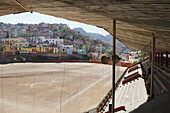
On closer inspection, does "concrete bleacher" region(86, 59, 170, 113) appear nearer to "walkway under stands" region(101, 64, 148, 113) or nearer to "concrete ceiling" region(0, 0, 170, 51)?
"walkway under stands" region(101, 64, 148, 113)

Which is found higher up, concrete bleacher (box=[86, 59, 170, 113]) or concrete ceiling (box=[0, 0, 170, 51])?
concrete ceiling (box=[0, 0, 170, 51])

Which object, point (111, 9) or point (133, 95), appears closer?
point (111, 9)

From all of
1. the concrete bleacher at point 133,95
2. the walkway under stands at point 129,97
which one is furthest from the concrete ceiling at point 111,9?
the walkway under stands at point 129,97

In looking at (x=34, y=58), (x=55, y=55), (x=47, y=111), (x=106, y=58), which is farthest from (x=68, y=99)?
(x=55, y=55)

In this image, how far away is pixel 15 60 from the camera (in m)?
36.2

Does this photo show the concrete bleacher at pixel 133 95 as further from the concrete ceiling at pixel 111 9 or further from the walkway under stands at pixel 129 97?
the concrete ceiling at pixel 111 9

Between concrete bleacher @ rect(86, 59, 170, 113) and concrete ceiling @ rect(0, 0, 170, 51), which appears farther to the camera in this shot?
concrete bleacher @ rect(86, 59, 170, 113)

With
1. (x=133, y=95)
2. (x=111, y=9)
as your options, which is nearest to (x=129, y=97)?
(x=133, y=95)

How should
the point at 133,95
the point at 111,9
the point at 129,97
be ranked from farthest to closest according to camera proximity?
the point at 133,95, the point at 129,97, the point at 111,9

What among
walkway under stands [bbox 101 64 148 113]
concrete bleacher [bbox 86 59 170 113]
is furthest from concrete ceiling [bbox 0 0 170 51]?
walkway under stands [bbox 101 64 148 113]

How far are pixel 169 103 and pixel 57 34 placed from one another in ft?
205

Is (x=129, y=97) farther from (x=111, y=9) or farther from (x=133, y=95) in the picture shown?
(x=111, y=9)

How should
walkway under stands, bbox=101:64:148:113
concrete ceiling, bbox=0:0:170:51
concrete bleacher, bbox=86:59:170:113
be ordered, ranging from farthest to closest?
concrete bleacher, bbox=86:59:170:113, walkway under stands, bbox=101:64:148:113, concrete ceiling, bbox=0:0:170:51

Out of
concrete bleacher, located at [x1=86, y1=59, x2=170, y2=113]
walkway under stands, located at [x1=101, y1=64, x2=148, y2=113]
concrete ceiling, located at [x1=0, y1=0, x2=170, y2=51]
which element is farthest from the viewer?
concrete bleacher, located at [x1=86, y1=59, x2=170, y2=113]
